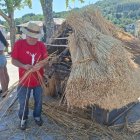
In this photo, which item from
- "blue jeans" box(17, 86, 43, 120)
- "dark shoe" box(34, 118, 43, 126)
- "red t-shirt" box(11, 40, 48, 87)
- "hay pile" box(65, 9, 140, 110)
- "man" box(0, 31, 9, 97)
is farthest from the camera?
"man" box(0, 31, 9, 97)

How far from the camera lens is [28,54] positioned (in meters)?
4.71

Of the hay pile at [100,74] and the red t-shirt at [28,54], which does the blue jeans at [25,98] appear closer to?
the red t-shirt at [28,54]

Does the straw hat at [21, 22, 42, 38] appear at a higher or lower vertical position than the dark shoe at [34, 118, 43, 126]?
higher

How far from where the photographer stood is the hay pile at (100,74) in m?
4.12

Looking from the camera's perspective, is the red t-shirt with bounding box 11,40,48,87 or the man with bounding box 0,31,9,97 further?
the man with bounding box 0,31,9,97

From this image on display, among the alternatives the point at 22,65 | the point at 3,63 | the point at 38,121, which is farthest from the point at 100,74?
the point at 3,63

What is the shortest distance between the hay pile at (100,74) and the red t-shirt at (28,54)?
19.8 inches

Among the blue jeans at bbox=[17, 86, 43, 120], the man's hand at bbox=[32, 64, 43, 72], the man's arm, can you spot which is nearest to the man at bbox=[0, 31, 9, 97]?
the blue jeans at bbox=[17, 86, 43, 120]

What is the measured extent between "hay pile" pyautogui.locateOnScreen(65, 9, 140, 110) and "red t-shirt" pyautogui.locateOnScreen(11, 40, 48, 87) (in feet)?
1.65

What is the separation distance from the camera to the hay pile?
412 cm

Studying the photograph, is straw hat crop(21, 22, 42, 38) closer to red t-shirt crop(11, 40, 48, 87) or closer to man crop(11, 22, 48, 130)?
man crop(11, 22, 48, 130)

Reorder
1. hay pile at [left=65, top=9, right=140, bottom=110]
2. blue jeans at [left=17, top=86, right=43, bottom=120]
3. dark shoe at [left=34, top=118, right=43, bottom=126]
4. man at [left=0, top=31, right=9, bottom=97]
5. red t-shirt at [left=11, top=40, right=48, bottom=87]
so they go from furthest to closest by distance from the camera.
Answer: man at [left=0, top=31, right=9, bottom=97], dark shoe at [left=34, top=118, right=43, bottom=126], blue jeans at [left=17, top=86, right=43, bottom=120], red t-shirt at [left=11, top=40, right=48, bottom=87], hay pile at [left=65, top=9, right=140, bottom=110]

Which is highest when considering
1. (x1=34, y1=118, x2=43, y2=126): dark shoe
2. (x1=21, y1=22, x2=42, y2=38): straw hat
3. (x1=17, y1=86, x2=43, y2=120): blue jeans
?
(x1=21, y1=22, x2=42, y2=38): straw hat

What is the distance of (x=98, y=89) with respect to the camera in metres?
4.12
